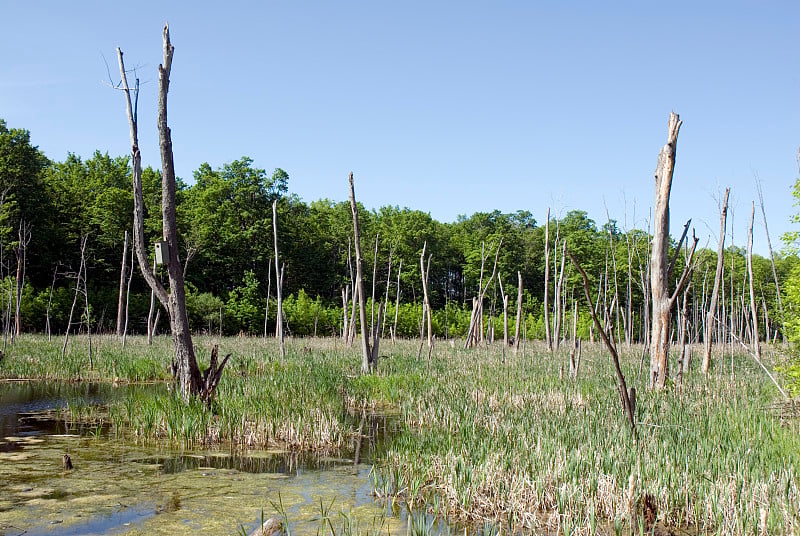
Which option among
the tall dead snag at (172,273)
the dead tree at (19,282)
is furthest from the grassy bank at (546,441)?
the dead tree at (19,282)

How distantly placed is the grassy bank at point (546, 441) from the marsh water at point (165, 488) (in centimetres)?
41

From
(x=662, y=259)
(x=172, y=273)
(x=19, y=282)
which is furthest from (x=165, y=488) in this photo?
(x=19, y=282)

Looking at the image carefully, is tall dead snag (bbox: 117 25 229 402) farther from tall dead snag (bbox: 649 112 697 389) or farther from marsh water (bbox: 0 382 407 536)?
tall dead snag (bbox: 649 112 697 389)

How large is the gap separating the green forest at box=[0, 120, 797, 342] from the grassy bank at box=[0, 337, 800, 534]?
574 inches

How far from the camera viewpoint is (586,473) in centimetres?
489

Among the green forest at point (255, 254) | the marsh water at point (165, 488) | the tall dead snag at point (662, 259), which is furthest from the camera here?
the green forest at point (255, 254)

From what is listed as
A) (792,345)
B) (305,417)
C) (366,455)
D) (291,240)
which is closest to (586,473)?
(366,455)

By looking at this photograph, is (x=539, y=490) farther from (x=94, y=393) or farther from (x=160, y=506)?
(x=94, y=393)

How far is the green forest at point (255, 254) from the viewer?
28.8 meters

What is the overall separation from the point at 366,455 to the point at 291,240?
33662 mm

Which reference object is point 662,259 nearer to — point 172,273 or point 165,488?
point 172,273

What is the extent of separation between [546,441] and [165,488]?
3.36 meters

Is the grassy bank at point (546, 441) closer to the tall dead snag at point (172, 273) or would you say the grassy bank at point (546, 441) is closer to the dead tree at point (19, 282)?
the tall dead snag at point (172, 273)

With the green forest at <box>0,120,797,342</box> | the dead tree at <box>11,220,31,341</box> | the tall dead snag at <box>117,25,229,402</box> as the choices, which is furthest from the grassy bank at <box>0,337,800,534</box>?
the green forest at <box>0,120,797,342</box>
